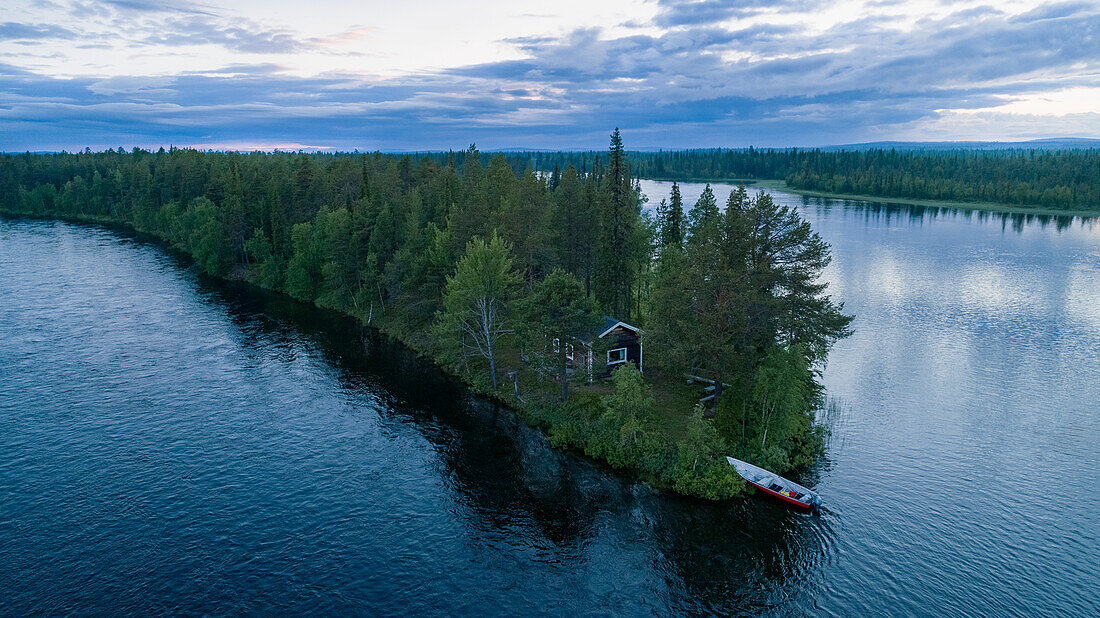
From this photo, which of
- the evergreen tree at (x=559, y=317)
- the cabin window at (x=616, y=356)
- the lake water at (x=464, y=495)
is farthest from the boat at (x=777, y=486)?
the cabin window at (x=616, y=356)

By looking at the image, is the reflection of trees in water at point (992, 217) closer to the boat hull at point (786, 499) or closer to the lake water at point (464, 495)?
the lake water at point (464, 495)

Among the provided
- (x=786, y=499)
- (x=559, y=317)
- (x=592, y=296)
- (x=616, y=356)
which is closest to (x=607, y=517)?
(x=786, y=499)

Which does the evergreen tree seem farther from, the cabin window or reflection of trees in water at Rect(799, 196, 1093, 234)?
reflection of trees in water at Rect(799, 196, 1093, 234)

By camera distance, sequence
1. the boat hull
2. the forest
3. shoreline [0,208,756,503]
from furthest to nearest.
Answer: the forest → shoreline [0,208,756,503] → the boat hull

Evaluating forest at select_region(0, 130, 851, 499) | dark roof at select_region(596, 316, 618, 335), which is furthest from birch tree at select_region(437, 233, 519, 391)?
dark roof at select_region(596, 316, 618, 335)

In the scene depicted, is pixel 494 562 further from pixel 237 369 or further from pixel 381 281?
pixel 381 281
